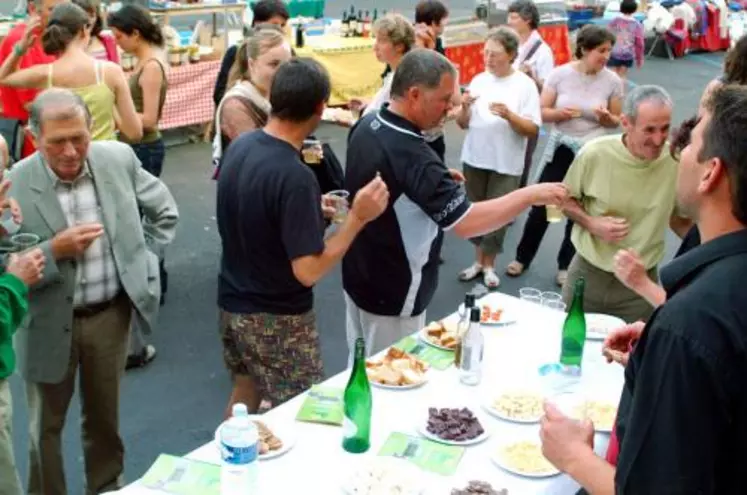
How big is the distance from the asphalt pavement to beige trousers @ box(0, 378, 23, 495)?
897 mm

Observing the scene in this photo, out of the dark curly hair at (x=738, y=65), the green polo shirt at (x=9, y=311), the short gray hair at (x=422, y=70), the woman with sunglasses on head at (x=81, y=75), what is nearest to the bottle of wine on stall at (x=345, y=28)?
the woman with sunglasses on head at (x=81, y=75)

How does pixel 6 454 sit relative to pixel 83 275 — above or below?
below

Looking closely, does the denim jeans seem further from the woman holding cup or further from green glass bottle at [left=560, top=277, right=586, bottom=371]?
green glass bottle at [left=560, top=277, right=586, bottom=371]

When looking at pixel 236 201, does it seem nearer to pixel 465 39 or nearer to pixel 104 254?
pixel 104 254

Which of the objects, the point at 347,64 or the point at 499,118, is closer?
the point at 499,118

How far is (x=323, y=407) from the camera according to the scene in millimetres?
2443

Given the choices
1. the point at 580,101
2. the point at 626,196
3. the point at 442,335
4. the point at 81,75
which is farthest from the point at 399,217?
the point at 580,101

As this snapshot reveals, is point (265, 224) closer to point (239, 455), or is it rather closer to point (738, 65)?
point (239, 455)

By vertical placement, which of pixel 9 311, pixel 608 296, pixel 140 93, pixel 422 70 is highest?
pixel 422 70

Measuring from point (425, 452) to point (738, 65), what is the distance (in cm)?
167

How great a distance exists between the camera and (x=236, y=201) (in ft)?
9.11

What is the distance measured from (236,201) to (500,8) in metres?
6.70

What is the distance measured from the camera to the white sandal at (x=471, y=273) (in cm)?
554

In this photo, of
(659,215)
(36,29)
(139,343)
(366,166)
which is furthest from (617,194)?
(36,29)
